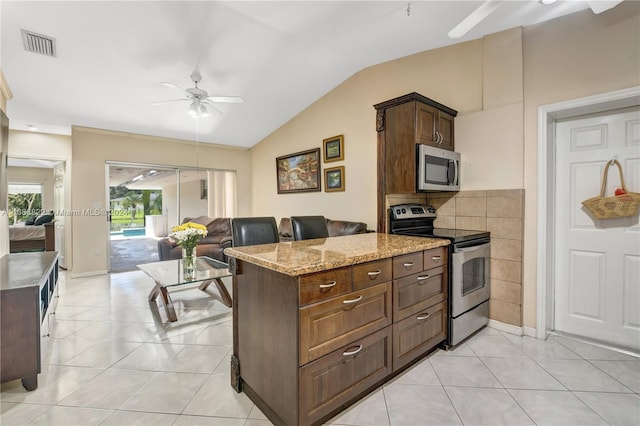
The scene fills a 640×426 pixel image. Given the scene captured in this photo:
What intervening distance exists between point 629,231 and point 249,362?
304 cm

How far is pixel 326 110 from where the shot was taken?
463 centimetres

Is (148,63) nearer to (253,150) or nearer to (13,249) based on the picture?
(253,150)

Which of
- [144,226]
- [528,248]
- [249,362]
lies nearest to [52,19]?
[249,362]

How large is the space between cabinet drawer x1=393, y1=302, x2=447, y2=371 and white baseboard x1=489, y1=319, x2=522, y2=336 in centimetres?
81

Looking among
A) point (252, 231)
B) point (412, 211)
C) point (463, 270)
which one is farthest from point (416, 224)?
point (252, 231)

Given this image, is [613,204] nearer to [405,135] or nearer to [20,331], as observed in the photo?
[405,135]

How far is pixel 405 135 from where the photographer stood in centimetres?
264

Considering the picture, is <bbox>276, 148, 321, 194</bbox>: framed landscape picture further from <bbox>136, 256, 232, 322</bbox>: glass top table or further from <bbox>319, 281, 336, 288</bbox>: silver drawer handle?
<bbox>319, 281, 336, 288</bbox>: silver drawer handle

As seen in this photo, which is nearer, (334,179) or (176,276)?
(176,276)

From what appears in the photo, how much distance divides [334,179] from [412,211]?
1809 millimetres

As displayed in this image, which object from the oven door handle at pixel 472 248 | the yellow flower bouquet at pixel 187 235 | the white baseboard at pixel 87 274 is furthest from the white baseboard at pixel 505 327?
the white baseboard at pixel 87 274

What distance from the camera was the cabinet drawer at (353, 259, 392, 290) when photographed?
1.58 metres

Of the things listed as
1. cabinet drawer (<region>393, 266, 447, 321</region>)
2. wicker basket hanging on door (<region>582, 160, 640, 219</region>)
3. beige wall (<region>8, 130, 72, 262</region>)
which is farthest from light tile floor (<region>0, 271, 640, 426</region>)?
beige wall (<region>8, 130, 72, 262</region>)

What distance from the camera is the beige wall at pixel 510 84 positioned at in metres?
2.19
